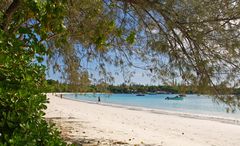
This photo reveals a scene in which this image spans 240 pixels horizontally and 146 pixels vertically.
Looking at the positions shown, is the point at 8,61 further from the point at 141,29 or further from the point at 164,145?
the point at 164,145

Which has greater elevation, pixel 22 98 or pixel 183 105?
pixel 22 98

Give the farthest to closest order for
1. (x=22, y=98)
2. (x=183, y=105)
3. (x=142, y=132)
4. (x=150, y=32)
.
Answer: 1. (x=183, y=105)
2. (x=142, y=132)
3. (x=150, y=32)
4. (x=22, y=98)

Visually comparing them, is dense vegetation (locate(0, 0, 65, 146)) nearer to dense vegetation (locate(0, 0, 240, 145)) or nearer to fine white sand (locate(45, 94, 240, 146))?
dense vegetation (locate(0, 0, 240, 145))

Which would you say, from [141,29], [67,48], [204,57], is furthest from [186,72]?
[67,48]

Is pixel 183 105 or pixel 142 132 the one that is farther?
pixel 183 105

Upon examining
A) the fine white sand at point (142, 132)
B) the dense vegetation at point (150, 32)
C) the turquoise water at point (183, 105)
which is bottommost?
the fine white sand at point (142, 132)

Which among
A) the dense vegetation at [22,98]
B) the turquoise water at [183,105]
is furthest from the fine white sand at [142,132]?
the dense vegetation at [22,98]

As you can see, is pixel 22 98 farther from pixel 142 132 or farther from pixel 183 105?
pixel 183 105

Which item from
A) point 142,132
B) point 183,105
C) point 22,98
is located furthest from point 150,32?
point 183,105

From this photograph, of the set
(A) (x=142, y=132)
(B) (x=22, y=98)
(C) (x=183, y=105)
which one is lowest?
(A) (x=142, y=132)

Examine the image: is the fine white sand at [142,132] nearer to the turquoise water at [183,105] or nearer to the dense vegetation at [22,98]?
the turquoise water at [183,105]

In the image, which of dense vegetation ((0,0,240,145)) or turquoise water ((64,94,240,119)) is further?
turquoise water ((64,94,240,119))

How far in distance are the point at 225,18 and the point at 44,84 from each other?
3879mm

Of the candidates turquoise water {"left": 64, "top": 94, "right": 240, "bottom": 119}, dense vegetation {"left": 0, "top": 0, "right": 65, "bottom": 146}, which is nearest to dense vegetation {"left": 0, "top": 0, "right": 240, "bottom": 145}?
dense vegetation {"left": 0, "top": 0, "right": 65, "bottom": 146}
